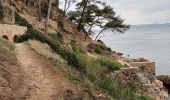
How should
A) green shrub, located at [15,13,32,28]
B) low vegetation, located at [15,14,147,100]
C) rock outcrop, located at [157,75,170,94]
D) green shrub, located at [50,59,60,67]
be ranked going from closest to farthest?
low vegetation, located at [15,14,147,100] < green shrub, located at [50,59,60,67] < green shrub, located at [15,13,32,28] < rock outcrop, located at [157,75,170,94]

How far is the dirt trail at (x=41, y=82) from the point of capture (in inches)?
722

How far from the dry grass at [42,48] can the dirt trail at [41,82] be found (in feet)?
6.51

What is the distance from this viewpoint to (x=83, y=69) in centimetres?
2830

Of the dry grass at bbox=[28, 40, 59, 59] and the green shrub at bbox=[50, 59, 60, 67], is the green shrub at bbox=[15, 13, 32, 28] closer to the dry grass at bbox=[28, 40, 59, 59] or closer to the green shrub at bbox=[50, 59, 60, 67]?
the dry grass at bbox=[28, 40, 59, 59]

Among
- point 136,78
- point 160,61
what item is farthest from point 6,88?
point 160,61

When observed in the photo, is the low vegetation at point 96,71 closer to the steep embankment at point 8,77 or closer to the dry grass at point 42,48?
the dry grass at point 42,48

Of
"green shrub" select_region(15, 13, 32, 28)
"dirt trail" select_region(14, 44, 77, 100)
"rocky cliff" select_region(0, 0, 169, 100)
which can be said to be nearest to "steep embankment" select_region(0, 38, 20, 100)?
"rocky cliff" select_region(0, 0, 169, 100)

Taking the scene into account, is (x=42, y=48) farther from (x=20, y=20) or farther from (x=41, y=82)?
(x=20, y=20)

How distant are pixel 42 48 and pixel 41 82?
39.8 feet

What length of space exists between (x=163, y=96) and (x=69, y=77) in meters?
17.6

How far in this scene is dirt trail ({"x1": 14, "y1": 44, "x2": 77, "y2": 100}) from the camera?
18.3 m

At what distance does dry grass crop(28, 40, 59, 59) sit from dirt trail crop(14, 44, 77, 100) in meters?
1.98

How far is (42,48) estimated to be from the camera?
32750 millimetres

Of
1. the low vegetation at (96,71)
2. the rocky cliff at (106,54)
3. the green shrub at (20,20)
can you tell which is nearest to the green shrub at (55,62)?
the low vegetation at (96,71)
